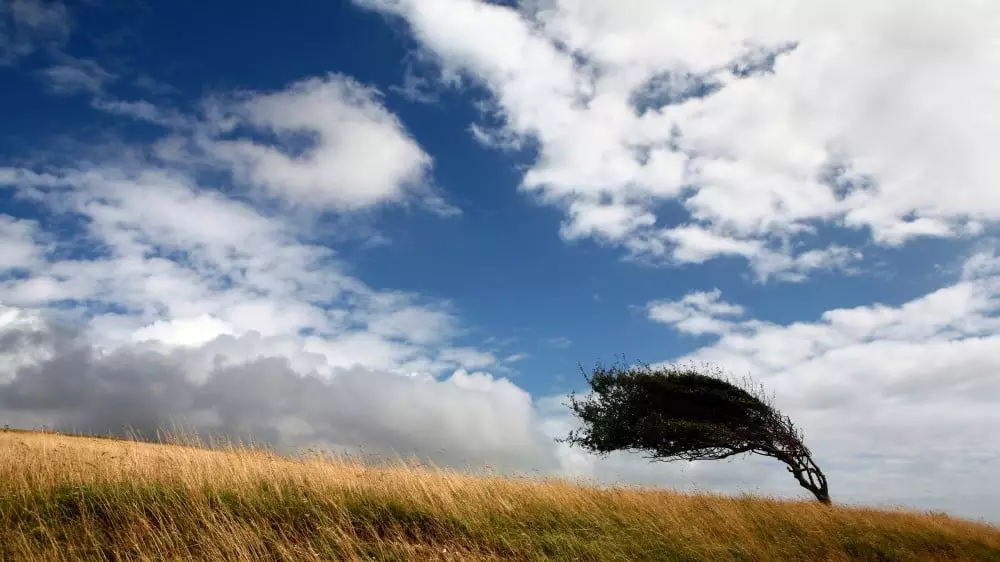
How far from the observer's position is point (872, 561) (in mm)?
15180

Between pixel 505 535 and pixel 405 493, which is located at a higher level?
pixel 405 493

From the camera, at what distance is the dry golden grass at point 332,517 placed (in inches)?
395

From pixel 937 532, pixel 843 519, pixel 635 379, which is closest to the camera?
pixel 843 519

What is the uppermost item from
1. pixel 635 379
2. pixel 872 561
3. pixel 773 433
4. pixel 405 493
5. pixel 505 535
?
pixel 635 379

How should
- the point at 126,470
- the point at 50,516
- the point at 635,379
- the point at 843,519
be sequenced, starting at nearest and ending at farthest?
the point at 50,516 → the point at 126,470 → the point at 843,519 → the point at 635,379

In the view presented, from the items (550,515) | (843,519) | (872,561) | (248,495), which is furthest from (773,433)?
(248,495)

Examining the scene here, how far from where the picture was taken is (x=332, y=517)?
11375 mm

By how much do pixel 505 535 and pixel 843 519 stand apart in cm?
1303

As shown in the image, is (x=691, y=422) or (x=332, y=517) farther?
(x=691, y=422)

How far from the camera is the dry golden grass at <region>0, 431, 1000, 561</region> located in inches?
395

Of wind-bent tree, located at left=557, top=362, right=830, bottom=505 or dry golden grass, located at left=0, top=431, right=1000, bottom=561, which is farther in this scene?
wind-bent tree, located at left=557, top=362, right=830, bottom=505

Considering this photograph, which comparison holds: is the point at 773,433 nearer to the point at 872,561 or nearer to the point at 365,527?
the point at 872,561

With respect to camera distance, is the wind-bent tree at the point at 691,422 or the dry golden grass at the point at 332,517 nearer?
the dry golden grass at the point at 332,517

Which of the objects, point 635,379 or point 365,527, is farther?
point 635,379
